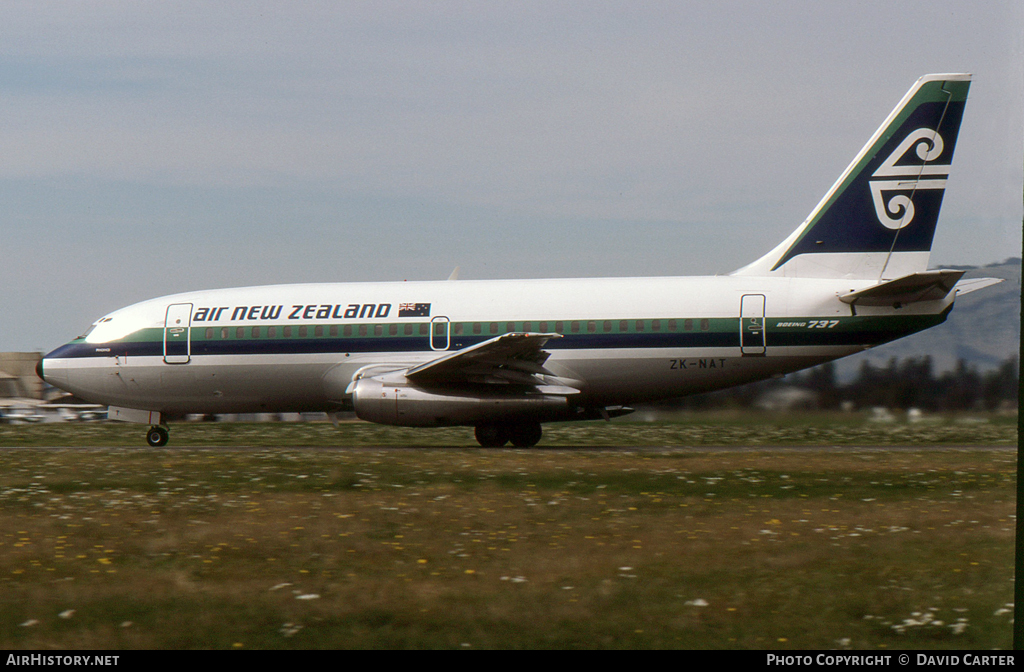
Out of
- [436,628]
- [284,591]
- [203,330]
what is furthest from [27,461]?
[436,628]

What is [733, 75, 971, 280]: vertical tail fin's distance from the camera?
22.6 m

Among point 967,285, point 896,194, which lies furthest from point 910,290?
point 896,194

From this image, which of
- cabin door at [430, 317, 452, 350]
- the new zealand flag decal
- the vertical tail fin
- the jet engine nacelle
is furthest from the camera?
the new zealand flag decal

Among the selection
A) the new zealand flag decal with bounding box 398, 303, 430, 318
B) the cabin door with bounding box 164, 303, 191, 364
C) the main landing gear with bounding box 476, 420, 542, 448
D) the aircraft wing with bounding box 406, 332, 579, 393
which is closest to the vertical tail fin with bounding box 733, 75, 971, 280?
the aircraft wing with bounding box 406, 332, 579, 393

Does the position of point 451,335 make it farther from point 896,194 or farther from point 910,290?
point 896,194

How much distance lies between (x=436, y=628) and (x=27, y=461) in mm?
15809

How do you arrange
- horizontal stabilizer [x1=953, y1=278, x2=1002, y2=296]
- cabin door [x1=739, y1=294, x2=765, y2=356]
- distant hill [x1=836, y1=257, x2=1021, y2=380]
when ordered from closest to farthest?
distant hill [x1=836, y1=257, x2=1021, y2=380], horizontal stabilizer [x1=953, y1=278, x2=1002, y2=296], cabin door [x1=739, y1=294, x2=765, y2=356]

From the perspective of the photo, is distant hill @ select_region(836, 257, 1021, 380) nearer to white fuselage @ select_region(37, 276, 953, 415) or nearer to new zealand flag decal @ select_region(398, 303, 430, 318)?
white fuselage @ select_region(37, 276, 953, 415)

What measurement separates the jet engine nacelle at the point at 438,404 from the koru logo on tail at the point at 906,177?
9.06m

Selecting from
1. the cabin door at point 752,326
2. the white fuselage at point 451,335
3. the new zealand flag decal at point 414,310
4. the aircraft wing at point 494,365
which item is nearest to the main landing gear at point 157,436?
the white fuselage at point 451,335

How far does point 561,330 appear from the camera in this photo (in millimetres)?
22906

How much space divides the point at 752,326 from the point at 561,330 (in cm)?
449

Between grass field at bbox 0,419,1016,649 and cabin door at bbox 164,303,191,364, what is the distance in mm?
5838

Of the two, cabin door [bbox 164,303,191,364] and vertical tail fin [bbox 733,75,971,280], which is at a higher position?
vertical tail fin [bbox 733,75,971,280]
